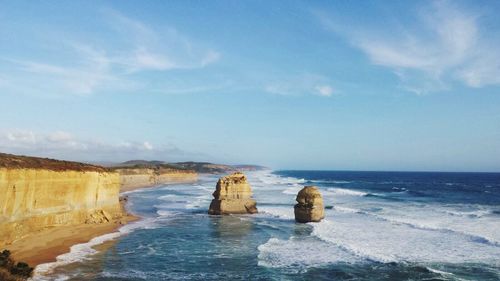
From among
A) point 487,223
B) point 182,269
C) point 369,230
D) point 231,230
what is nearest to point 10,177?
point 182,269

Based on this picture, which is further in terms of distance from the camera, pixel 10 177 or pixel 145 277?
pixel 10 177

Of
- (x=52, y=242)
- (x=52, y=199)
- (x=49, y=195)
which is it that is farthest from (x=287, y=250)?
(x=52, y=199)

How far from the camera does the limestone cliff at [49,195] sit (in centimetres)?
2336

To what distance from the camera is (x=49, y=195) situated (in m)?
27.6

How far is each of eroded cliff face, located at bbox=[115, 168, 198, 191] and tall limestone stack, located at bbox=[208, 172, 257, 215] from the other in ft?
145

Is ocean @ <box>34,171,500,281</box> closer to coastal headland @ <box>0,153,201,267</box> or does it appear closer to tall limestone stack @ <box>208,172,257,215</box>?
tall limestone stack @ <box>208,172,257,215</box>

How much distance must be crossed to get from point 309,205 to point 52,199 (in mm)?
16908

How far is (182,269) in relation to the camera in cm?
2045

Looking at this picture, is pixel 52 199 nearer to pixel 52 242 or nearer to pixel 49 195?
pixel 49 195

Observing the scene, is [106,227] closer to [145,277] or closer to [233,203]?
[233,203]

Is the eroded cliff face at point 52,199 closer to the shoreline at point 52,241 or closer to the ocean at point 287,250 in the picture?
the shoreline at point 52,241

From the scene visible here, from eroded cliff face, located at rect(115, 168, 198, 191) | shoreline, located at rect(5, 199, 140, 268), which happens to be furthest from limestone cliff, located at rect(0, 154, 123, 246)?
eroded cliff face, located at rect(115, 168, 198, 191)

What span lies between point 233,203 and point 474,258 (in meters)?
19.7

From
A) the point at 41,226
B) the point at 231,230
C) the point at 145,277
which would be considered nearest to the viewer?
the point at 145,277
